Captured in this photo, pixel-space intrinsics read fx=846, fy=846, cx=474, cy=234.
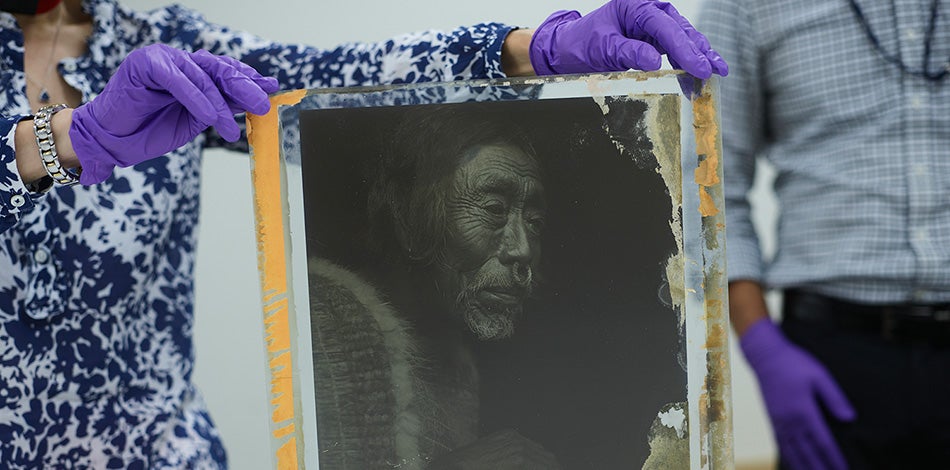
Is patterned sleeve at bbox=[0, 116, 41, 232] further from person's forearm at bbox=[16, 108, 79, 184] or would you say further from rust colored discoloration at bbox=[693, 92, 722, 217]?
rust colored discoloration at bbox=[693, 92, 722, 217]

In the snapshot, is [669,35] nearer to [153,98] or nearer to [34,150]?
[153,98]

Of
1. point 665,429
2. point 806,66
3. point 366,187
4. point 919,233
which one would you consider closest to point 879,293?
point 919,233

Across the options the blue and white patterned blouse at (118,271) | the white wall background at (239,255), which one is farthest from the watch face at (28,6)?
the white wall background at (239,255)

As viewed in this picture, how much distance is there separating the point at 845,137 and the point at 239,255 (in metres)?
1.27

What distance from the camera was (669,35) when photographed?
73 centimetres

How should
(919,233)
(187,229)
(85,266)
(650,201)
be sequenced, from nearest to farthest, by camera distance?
(650,201), (85,266), (187,229), (919,233)

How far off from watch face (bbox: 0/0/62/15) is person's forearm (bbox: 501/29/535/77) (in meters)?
0.47

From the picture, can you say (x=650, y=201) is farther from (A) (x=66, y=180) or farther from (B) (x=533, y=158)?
(A) (x=66, y=180)

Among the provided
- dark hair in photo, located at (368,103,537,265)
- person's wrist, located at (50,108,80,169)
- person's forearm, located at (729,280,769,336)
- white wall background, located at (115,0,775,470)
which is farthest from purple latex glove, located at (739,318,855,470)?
person's wrist, located at (50,108,80,169)

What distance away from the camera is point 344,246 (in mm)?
699

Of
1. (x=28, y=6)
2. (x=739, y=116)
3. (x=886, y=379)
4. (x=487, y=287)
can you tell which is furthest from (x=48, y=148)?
(x=886, y=379)

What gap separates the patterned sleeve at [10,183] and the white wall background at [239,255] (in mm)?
1112

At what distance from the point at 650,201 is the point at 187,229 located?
0.54 m

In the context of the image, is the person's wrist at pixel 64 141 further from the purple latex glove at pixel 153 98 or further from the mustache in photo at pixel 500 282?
the mustache in photo at pixel 500 282
